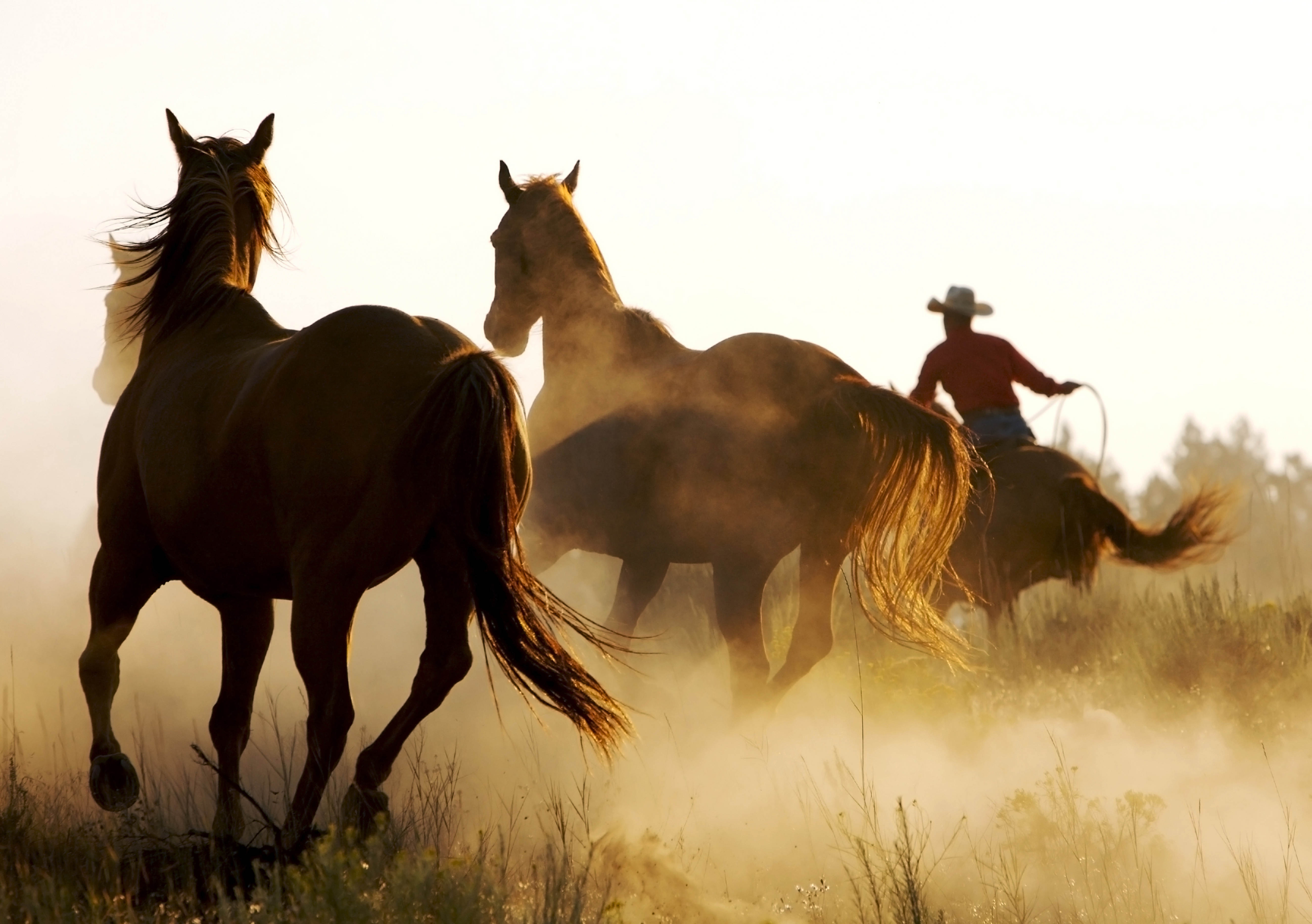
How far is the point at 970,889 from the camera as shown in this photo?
432 cm

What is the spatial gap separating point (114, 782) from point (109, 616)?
597mm

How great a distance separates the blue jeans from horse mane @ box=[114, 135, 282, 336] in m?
4.96

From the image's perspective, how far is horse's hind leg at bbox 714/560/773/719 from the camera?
5.75 meters

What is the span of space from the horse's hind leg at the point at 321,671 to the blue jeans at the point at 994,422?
18.5ft

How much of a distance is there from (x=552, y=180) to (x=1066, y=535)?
4.11m

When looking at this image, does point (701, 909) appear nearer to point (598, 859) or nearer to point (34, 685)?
point (598, 859)

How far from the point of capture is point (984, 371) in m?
8.47

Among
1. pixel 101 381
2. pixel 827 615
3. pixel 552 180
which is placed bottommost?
pixel 827 615

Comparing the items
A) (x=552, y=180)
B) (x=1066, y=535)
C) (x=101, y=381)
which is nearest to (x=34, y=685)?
(x=101, y=381)

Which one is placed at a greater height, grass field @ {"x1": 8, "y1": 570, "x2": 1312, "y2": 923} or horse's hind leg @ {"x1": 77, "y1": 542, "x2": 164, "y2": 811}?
horse's hind leg @ {"x1": 77, "y1": 542, "x2": 164, "y2": 811}

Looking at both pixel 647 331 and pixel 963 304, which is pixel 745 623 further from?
pixel 963 304

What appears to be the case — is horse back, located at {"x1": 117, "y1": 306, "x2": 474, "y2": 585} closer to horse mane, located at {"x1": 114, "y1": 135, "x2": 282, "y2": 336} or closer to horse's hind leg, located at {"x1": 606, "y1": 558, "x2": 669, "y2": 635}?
horse mane, located at {"x1": 114, "y1": 135, "x2": 282, "y2": 336}

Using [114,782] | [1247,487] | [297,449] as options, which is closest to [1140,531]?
[297,449]

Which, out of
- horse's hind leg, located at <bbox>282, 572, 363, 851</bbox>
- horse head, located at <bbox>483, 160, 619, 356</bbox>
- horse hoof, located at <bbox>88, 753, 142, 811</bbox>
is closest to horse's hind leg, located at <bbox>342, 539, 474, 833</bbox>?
horse's hind leg, located at <bbox>282, 572, 363, 851</bbox>
